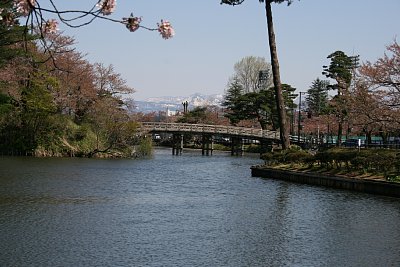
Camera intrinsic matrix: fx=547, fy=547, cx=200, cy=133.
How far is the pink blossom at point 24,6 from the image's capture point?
382cm

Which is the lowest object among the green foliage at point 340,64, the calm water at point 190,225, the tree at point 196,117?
the calm water at point 190,225

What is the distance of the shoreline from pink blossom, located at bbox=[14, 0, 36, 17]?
59.6 ft

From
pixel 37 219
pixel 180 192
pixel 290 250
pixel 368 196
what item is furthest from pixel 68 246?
pixel 368 196

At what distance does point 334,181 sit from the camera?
23859 mm

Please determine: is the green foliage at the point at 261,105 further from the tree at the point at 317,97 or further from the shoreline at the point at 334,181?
the shoreline at the point at 334,181

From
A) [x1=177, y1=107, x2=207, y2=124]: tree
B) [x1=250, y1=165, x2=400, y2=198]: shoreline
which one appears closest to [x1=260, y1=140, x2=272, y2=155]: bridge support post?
[x1=177, y1=107, x2=207, y2=124]: tree

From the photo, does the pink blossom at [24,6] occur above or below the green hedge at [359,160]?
above

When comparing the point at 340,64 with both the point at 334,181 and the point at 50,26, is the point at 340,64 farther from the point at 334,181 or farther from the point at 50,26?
the point at 50,26

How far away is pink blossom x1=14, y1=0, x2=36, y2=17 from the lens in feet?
12.5

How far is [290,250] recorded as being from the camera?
11742 mm

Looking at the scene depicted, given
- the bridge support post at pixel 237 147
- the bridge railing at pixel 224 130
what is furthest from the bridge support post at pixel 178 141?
the bridge support post at pixel 237 147

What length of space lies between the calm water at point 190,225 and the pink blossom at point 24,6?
688 cm

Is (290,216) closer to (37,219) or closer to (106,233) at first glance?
(106,233)

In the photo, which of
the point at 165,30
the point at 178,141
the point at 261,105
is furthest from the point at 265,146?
the point at 165,30
